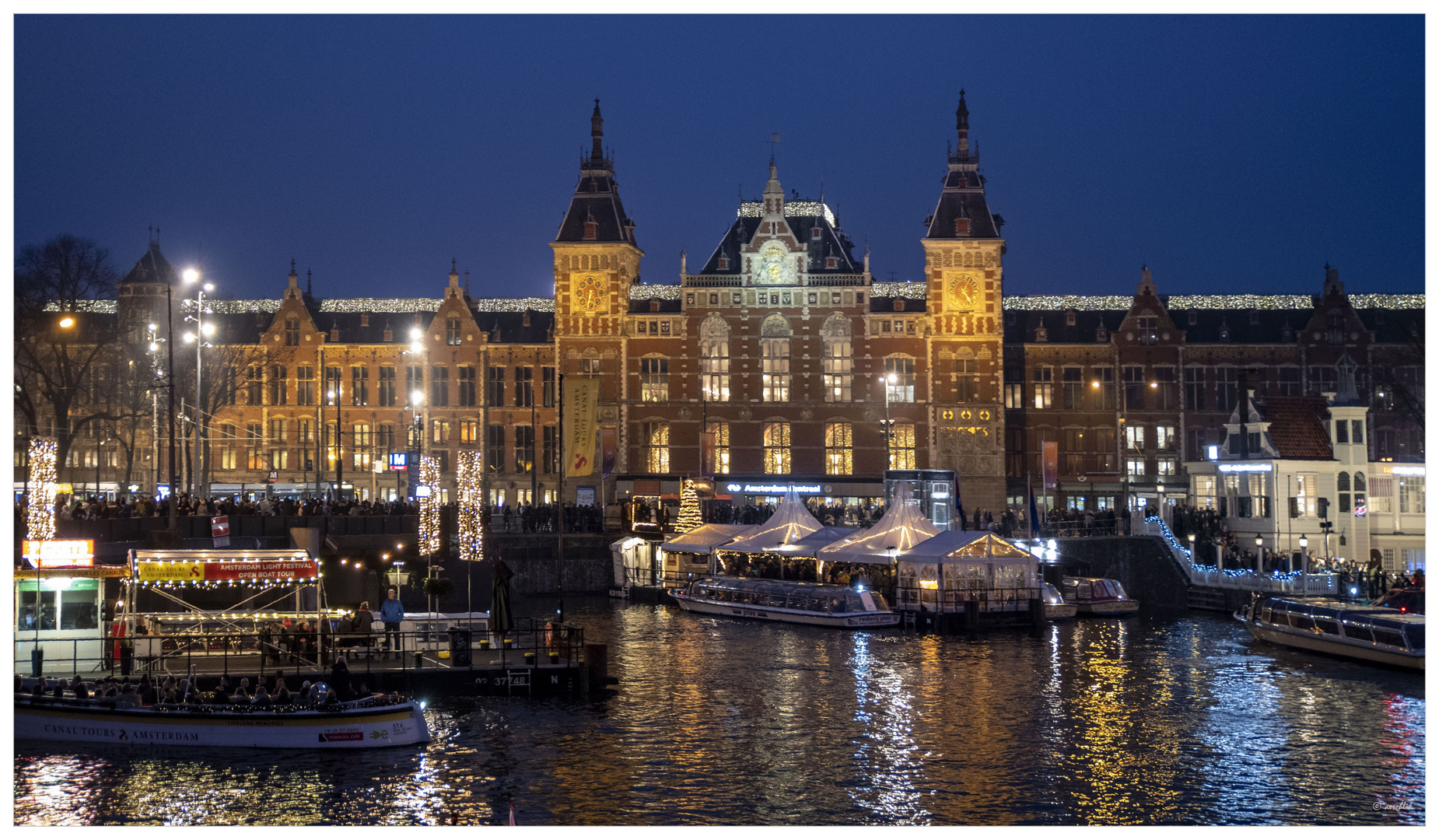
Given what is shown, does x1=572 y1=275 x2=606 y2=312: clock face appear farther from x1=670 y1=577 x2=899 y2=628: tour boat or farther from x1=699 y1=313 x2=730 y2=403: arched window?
x1=670 y1=577 x2=899 y2=628: tour boat

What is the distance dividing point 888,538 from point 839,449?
29059mm

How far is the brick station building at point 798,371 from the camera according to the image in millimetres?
85188

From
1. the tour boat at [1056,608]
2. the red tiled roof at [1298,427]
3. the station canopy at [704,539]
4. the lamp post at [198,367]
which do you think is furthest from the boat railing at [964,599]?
the lamp post at [198,367]

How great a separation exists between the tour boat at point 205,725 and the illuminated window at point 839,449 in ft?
183

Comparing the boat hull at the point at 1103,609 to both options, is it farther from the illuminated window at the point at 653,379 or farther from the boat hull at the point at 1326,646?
the illuminated window at the point at 653,379

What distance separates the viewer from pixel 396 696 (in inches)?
1288

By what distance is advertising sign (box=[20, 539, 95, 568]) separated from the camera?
36.5 metres

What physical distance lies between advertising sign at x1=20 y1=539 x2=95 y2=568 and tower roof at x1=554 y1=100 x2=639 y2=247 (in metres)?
52.8

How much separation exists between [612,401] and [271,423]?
2190cm

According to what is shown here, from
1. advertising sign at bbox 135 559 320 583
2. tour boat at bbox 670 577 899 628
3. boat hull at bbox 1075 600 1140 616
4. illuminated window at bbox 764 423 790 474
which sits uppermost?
illuminated window at bbox 764 423 790 474

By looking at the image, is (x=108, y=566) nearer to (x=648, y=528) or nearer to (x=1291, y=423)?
(x=648, y=528)

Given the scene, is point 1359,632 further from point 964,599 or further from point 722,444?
point 722,444

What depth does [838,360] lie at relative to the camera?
86188 mm

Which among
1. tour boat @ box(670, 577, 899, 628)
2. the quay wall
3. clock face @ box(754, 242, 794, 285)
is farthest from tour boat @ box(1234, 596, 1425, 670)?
clock face @ box(754, 242, 794, 285)
